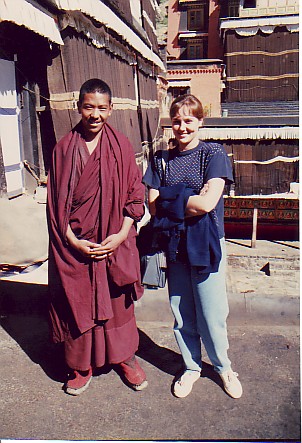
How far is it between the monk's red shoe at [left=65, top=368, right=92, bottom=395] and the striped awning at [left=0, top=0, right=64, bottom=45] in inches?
89.9

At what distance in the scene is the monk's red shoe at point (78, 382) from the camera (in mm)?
2434

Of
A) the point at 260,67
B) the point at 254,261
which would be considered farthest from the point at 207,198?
the point at 254,261

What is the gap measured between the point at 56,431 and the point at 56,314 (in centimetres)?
58

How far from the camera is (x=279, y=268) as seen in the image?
1038cm

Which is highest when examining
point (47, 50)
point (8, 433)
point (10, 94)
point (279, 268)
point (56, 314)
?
point (47, 50)

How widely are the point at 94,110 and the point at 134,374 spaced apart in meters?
1.46

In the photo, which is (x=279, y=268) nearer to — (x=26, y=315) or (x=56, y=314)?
(x=26, y=315)

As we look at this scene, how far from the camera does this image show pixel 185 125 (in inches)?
85.1

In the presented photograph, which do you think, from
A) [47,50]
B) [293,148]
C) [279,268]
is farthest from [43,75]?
[293,148]

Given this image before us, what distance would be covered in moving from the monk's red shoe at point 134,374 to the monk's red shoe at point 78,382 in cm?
20

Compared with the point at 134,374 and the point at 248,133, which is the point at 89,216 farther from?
the point at 248,133

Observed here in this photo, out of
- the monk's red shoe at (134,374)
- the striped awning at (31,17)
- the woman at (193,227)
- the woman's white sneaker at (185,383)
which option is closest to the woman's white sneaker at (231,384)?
the woman at (193,227)

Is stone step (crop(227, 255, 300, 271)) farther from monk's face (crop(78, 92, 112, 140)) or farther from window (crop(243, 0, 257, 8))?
monk's face (crop(78, 92, 112, 140))

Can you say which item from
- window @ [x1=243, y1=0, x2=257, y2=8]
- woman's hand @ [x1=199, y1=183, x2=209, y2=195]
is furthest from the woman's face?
window @ [x1=243, y1=0, x2=257, y2=8]
